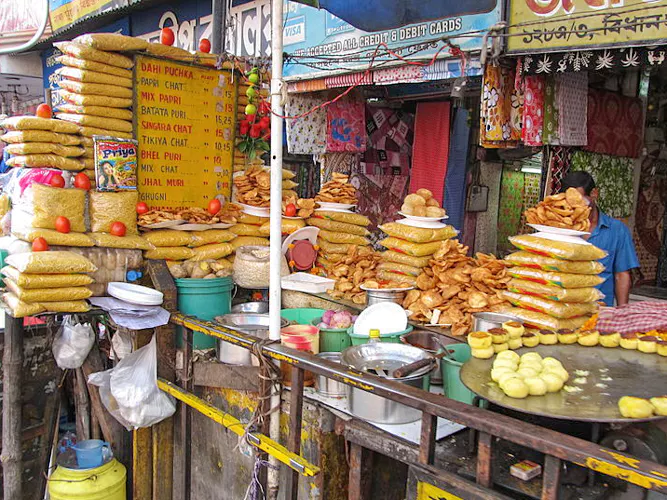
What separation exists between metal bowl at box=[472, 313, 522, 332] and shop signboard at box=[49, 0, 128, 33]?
7271mm

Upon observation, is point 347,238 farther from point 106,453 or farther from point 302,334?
point 106,453

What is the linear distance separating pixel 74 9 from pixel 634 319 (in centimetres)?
991

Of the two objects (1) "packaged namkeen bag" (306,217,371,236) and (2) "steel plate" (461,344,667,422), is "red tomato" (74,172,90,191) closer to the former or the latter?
(1) "packaged namkeen bag" (306,217,371,236)

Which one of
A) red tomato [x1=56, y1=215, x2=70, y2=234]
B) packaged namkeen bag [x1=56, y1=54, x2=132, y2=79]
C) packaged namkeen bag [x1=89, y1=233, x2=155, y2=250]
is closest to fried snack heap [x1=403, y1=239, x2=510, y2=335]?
packaged namkeen bag [x1=89, y1=233, x2=155, y2=250]

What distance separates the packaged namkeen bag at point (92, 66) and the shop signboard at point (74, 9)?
14.6ft

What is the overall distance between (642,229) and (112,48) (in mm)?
6695

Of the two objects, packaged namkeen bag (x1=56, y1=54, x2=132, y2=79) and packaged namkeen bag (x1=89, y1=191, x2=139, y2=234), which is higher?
packaged namkeen bag (x1=56, y1=54, x2=132, y2=79)

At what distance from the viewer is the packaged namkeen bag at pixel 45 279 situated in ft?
11.8

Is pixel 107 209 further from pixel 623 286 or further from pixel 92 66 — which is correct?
pixel 623 286

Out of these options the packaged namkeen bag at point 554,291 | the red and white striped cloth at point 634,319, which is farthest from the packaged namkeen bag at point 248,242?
the red and white striped cloth at point 634,319

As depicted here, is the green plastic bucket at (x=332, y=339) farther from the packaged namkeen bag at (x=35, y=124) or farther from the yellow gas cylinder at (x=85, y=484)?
the packaged namkeen bag at (x=35, y=124)

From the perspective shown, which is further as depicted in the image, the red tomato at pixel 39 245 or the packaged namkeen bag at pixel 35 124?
the packaged namkeen bag at pixel 35 124

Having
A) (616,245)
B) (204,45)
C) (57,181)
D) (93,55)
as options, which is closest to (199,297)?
(57,181)

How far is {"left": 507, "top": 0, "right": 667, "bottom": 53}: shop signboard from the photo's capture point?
3.72m
